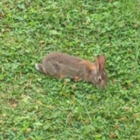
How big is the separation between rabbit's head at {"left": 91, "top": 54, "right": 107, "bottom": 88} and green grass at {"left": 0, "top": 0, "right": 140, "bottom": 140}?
8 centimetres

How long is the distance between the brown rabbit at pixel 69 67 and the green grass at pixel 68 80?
0.10 m

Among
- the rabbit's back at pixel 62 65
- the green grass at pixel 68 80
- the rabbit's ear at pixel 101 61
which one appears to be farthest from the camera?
the rabbit's back at pixel 62 65

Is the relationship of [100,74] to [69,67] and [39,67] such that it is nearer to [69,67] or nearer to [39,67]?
[69,67]

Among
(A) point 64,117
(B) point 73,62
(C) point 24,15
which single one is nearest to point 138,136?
(A) point 64,117

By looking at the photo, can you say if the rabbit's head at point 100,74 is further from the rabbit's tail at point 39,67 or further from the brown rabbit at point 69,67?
the rabbit's tail at point 39,67

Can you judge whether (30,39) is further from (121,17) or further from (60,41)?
(121,17)

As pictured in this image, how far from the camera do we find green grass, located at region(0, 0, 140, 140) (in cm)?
555

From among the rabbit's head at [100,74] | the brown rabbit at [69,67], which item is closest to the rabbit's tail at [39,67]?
the brown rabbit at [69,67]

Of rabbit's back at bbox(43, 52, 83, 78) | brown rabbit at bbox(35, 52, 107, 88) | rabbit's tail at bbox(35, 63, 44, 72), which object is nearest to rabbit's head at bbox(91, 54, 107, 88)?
brown rabbit at bbox(35, 52, 107, 88)

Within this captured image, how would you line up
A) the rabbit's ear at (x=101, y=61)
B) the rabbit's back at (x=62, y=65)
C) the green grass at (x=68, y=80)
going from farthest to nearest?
1. the rabbit's back at (x=62, y=65)
2. the rabbit's ear at (x=101, y=61)
3. the green grass at (x=68, y=80)

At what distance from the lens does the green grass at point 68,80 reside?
18.2 ft

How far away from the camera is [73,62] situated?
612 centimetres

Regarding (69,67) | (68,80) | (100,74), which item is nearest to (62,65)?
(69,67)

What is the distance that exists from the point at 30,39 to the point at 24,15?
1.54 feet
